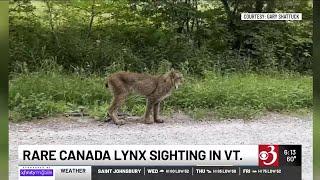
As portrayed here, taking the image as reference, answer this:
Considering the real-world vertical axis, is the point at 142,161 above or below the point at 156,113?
below

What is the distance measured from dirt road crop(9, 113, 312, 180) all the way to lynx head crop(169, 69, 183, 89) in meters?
0.29

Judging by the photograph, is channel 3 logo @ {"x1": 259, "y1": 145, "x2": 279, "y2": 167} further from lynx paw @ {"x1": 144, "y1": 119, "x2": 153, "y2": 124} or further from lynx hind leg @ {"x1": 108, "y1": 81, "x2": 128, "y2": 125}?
lynx hind leg @ {"x1": 108, "y1": 81, "x2": 128, "y2": 125}

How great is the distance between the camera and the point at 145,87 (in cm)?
611

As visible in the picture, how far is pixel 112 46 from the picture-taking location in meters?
6.05

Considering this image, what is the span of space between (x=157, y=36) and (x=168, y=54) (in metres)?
0.18

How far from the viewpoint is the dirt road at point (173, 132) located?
5.99 meters

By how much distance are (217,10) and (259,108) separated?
3.07 ft

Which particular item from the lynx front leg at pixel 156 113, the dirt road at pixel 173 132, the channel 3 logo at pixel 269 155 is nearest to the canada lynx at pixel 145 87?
the lynx front leg at pixel 156 113

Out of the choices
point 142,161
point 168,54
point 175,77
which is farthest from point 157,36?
point 142,161

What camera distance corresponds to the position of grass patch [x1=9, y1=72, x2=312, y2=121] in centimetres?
600

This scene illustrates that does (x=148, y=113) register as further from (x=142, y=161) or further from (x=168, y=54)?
(x=168, y=54)

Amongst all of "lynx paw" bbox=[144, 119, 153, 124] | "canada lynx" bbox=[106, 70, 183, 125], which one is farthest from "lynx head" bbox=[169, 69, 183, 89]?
"lynx paw" bbox=[144, 119, 153, 124]

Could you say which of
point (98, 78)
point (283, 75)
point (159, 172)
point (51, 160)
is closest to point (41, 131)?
point (51, 160)

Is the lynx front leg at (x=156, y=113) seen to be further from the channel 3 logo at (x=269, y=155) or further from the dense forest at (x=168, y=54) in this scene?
the channel 3 logo at (x=269, y=155)
